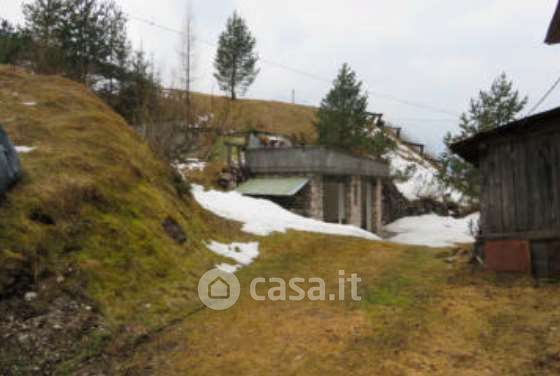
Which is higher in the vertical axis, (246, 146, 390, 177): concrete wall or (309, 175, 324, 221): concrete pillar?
(246, 146, 390, 177): concrete wall

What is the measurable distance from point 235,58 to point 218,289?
130 feet

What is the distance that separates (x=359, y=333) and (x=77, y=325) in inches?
145

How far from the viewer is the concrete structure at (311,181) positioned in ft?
58.6

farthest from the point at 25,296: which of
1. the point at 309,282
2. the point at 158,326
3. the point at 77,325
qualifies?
the point at 309,282

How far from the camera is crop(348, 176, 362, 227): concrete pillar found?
20.3m

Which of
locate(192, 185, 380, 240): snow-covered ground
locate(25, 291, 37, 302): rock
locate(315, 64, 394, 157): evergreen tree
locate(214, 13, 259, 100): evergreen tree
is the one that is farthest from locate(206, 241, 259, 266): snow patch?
locate(214, 13, 259, 100): evergreen tree

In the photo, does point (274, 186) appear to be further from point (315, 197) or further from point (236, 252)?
point (236, 252)

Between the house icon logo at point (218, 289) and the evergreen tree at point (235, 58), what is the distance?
125ft

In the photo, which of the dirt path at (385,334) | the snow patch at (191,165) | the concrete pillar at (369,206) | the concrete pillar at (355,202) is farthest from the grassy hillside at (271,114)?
the dirt path at (385,334)

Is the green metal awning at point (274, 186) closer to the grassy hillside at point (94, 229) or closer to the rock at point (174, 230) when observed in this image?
the grassy hillside at point (94, 229)

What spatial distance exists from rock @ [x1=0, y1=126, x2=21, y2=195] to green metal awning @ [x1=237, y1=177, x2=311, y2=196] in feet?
37.8

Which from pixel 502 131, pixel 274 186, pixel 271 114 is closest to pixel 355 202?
pixel 274 186

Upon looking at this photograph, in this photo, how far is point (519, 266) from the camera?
7.64 m

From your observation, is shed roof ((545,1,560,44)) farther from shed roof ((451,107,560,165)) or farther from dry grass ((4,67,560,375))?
dry grass ((4,67,560,375))
